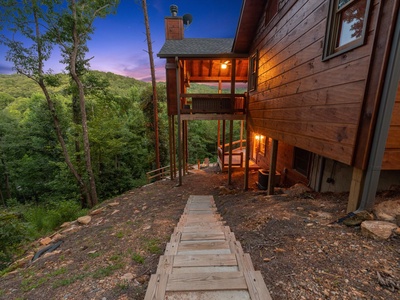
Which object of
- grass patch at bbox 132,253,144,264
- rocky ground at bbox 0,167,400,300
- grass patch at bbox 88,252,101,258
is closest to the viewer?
rocky ground at bbox 0,167,400,300

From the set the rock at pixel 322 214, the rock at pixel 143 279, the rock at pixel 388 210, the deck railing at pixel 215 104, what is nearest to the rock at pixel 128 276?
the rock at pixel 143 279

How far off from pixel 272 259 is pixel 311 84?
3278 mm

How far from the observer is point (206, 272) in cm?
197

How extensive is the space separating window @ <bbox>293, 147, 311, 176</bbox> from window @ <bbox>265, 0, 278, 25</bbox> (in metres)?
4.62

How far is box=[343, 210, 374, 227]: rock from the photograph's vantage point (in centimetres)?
263

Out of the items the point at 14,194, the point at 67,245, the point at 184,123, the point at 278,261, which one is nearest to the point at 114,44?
the point at 14,194

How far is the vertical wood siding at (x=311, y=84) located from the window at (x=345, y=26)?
0.12 metres

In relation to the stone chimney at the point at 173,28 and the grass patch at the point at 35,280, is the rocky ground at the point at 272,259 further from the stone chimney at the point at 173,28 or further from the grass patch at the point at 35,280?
the stone chimney at the point at 173,28

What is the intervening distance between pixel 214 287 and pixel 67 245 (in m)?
4.45

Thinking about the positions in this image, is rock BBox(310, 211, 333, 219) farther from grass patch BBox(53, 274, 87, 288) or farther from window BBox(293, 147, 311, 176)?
grass patch BBox(53, 274, 87, 288)

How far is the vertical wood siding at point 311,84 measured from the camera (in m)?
2.69

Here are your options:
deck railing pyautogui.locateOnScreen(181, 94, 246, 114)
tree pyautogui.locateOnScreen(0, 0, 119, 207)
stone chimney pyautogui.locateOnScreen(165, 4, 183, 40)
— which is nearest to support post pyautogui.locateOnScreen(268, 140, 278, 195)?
deck railing pyautogui.locateOnScreen(181, 94, 246, 114)

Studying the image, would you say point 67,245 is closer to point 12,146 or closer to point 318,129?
point 318,129

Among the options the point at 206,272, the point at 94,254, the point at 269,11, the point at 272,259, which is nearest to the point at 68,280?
the point at 94,254
